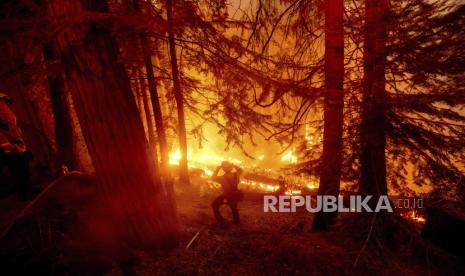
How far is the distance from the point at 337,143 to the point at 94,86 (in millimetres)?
5416

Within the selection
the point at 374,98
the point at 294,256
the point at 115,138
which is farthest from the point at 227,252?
the point at 374,98

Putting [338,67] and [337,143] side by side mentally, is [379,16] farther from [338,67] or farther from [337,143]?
[337,143]

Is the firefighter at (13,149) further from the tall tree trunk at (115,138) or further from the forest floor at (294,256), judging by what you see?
the forest floor at (294,256)

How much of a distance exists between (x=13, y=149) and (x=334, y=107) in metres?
6.99

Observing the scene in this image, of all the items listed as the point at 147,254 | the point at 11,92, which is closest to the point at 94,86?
the point at 147,254

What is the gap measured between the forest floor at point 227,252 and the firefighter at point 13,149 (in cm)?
46

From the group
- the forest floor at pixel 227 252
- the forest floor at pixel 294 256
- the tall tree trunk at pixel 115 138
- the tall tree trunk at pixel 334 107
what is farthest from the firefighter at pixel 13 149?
the tall tree trunk at pixel 334 107

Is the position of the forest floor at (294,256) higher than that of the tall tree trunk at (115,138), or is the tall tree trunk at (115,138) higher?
the tall tree trunk at (115,138)

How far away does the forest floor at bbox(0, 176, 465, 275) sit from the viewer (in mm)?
4074

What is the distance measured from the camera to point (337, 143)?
6.52 meters

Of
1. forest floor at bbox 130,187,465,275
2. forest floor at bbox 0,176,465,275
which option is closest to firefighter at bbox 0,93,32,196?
forest floor at bbox 0,176,465,275

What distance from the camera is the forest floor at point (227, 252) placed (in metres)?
4.07

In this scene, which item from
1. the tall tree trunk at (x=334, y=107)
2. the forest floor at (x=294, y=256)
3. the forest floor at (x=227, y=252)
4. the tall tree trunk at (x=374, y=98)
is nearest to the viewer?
the forest floor at (x=227, y=252)

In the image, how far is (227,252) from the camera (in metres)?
5.28
